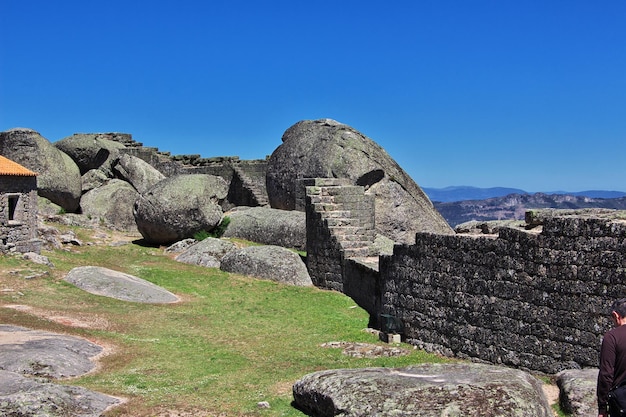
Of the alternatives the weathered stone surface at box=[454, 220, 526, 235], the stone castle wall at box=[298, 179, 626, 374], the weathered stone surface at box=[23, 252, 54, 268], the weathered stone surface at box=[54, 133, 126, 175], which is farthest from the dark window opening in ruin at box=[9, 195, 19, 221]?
the weathered stone surface at box=[54, 133, 126, 175]

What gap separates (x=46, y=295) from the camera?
633 inches

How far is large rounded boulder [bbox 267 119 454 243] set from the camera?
24.9m

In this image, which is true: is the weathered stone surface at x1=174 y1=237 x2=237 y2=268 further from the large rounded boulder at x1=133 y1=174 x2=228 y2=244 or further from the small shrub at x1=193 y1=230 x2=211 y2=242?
the large rounded boulder at x1=133 y1=174 x2=228 y2=244

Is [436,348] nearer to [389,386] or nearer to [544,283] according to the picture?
[544,283]

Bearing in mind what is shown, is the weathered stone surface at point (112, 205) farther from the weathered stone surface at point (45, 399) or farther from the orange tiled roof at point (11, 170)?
the weathered stone surface at point (45, 399)

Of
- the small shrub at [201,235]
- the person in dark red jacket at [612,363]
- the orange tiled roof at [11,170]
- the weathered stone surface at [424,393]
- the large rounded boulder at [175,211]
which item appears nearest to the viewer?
the person in dark red jacket at [612,363]

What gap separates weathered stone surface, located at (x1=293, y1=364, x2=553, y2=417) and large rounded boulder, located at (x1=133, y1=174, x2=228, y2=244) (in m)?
16.1

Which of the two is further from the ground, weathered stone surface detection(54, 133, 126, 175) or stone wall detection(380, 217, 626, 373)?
weathered stone surface detection(54, 133, 126, 175)

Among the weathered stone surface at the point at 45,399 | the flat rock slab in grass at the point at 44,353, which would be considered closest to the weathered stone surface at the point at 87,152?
the flat rock slab in grass at the point at 44,353

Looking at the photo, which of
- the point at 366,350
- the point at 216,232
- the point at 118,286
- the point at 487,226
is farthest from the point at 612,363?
the point at 216,232

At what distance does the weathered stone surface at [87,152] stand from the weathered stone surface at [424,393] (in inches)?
1142

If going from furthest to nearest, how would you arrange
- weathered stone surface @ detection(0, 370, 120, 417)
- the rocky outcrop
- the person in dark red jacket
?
1. the rocky outcrop
2. weathered stone surface @ detection(0, 370, 120, 417)
3. the person in dark red jacket

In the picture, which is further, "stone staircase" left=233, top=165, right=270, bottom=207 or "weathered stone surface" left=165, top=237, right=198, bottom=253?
"stone staircase" left=233, top=165, right=270, bottom=207

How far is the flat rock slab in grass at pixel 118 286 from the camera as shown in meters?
17.0
